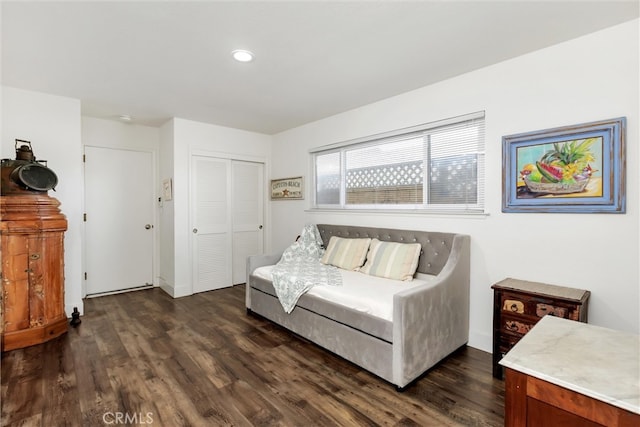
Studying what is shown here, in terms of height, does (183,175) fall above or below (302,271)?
above

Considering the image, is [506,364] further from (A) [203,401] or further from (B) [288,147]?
(B) [288,147]

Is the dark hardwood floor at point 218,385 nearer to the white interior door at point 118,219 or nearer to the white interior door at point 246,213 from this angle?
the white interior door at point 118,219

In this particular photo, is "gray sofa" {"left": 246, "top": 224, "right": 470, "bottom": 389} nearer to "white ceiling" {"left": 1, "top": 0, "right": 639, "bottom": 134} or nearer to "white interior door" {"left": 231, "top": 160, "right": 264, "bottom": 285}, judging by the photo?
"white ceiling" {"left": 1, "top": 0, "right": 639, "bottom": 134}

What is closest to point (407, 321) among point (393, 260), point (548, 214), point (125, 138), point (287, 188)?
point (393, 260)

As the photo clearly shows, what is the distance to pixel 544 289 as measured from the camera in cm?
212

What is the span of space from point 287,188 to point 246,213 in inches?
31.0

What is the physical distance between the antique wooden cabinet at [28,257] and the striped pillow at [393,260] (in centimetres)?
294

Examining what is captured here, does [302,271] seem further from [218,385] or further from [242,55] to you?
[242,55]

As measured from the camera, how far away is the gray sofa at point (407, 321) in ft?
6.71

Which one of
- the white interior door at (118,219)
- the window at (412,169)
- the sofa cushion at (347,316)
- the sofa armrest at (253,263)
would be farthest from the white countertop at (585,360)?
the white interior door at (118,219)

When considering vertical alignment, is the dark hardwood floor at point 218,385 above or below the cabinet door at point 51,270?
below

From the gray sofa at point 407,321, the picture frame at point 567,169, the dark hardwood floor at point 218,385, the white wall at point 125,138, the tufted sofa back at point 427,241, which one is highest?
the white wall at point 125,138

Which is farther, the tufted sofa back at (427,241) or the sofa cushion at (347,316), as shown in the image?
the tufted sofa back at (427,241)

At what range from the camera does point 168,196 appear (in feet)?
14.0
